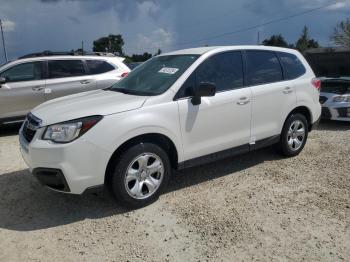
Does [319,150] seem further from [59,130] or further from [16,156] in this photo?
[16,156]

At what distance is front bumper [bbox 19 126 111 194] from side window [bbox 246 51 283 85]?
8.08 ft

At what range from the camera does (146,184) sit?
432 cm

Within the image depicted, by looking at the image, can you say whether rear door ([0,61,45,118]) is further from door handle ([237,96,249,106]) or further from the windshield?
door handle ([237,96,249,106])

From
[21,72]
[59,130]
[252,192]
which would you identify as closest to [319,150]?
[252,192]

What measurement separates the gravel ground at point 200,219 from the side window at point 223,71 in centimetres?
131

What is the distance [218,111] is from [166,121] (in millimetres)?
805

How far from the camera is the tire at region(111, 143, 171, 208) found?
13.3 feet

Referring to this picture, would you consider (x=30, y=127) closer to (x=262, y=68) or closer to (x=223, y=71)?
(x=223, y=71)

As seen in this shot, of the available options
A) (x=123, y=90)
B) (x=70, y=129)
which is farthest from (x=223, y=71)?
(x=70, y=129)

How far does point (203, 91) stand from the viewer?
4.43 meters

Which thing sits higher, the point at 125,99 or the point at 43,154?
the point at 125,99

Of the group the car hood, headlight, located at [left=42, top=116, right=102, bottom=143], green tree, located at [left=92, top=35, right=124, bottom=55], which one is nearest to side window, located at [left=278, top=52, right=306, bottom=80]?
the car hood

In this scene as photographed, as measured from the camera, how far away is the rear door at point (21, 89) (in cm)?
809

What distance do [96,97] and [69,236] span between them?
175cm
